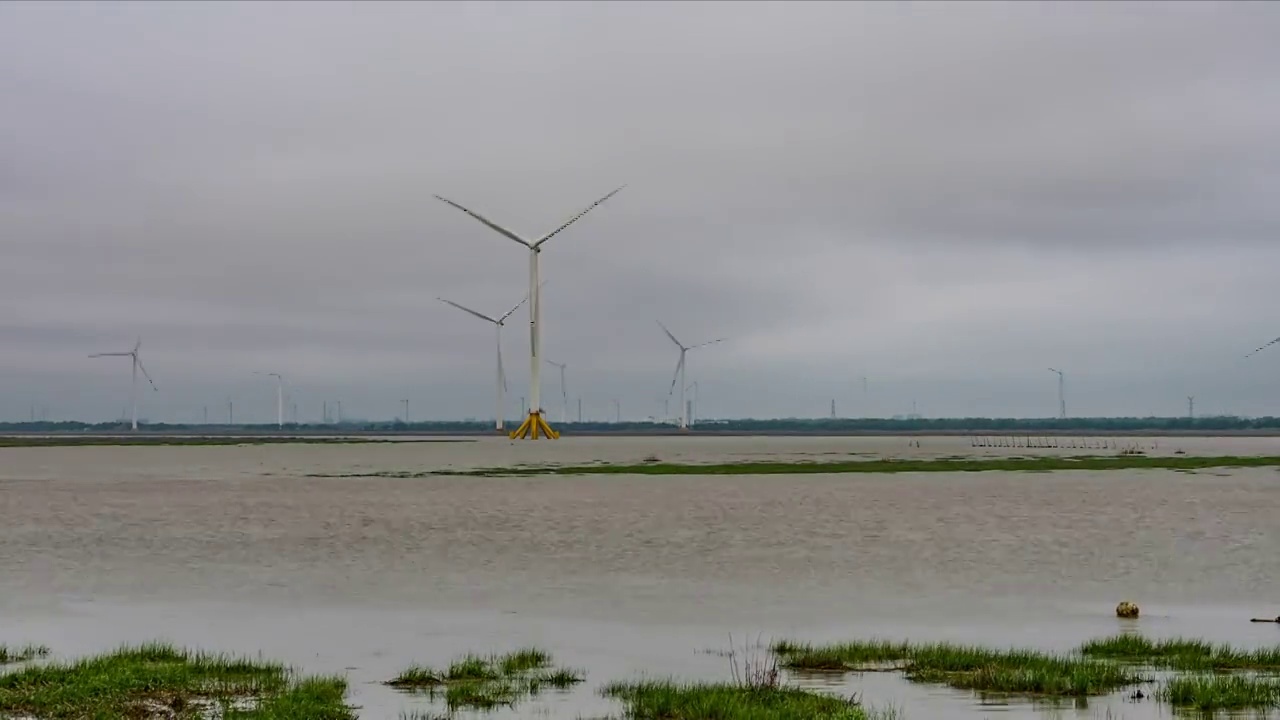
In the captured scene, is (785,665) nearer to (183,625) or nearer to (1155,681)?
(1155,681)

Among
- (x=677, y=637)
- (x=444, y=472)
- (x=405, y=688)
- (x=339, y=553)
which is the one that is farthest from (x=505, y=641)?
(x=444, y=472)

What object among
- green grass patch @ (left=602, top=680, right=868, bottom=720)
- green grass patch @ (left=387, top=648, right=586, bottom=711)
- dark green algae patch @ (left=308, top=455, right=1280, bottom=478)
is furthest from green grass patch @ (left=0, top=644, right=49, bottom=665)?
dark green algae patch @ (left=308, top=455, right=1280, bottom=478)

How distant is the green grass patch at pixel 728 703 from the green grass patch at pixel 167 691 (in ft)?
12.5

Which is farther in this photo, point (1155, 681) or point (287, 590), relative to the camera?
point (287, 590)

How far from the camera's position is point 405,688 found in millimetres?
20484

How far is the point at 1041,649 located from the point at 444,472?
3711 inches

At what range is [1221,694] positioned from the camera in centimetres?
1867

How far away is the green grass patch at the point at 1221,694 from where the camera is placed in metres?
18.3

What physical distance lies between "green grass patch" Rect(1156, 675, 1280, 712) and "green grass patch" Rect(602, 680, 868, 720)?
14.3 feet

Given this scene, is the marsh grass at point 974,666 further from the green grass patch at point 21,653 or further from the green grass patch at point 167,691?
the green grass patch at point 21,653

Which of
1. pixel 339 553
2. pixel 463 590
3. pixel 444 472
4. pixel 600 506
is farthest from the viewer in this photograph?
pixel 444 472

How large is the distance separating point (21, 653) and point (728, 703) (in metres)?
13.2

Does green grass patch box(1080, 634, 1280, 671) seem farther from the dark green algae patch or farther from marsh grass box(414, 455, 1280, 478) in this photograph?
marsh grass box(414, 455, 1280, 478)

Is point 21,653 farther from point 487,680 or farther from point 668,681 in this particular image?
point 668,681
